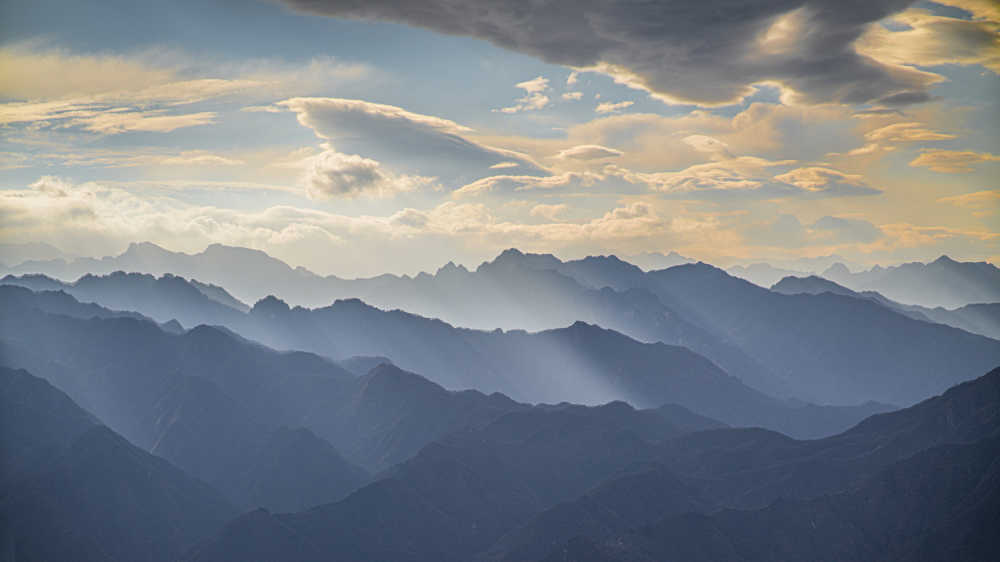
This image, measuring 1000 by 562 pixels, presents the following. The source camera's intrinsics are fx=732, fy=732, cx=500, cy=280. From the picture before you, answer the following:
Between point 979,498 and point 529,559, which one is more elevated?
point 979,498

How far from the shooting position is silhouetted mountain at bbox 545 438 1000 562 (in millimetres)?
169250

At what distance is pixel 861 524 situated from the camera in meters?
192

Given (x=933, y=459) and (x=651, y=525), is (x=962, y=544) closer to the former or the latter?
(x=933, y=459)

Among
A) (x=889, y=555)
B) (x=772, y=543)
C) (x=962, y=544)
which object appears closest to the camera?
(x=962, y=544)

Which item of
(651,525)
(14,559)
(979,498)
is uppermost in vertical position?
(979,498)

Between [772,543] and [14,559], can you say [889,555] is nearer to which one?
[772,543]

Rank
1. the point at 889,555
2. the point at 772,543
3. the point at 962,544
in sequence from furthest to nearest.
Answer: the point at 772,543 < the point at 889,555 < the point at 962,544

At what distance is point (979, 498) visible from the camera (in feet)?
552

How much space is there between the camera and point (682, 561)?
178 m

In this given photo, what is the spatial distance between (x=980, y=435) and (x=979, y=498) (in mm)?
38052

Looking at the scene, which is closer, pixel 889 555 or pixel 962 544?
pixel 962 544

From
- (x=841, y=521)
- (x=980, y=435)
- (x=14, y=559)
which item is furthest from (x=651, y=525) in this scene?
(x=14, y=559)

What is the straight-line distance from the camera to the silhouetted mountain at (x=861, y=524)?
555ft

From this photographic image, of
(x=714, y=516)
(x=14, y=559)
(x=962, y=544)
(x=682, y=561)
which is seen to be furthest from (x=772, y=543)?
(x=14, y=559)
